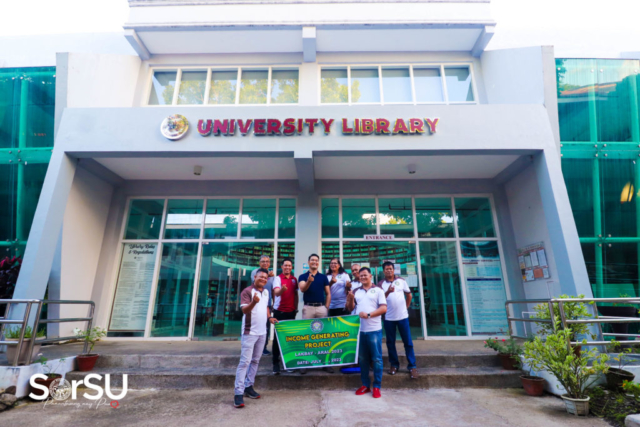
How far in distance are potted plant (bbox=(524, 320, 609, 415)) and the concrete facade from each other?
7.00 feet

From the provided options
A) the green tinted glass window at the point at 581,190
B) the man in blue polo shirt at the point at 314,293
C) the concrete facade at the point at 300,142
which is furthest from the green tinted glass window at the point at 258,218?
the green tinted glass window at the point at 581,190

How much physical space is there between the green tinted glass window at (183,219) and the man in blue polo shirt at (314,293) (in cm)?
444

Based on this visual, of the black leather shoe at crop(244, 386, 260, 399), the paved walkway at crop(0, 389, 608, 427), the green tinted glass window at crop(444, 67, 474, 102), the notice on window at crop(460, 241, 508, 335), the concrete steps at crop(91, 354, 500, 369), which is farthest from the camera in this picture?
the green tinted glass window at crop(444, 67, 474, 102)

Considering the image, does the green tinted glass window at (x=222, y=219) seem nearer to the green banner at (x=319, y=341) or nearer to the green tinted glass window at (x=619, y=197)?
the green banner at (x=319, y=341)

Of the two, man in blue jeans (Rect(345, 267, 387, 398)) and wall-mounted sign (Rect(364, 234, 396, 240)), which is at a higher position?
wall-mounted sign (Rect(364, 234, 396, 240))

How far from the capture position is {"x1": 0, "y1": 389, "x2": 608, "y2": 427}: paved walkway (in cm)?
423

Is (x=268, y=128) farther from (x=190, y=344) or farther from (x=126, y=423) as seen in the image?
(x=126, y=423)

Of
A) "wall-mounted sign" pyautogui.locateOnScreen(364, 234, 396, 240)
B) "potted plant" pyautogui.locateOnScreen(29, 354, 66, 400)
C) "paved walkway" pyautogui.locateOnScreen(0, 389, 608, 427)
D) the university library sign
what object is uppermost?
the university library sign

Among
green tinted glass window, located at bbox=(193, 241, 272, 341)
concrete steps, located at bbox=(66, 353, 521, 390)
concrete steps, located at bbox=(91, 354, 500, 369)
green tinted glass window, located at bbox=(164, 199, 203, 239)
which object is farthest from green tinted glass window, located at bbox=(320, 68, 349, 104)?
concrete steps, located at bbox=(66, 353, 521, 390)

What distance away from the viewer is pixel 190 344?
7.94 m

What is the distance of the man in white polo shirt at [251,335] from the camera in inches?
187

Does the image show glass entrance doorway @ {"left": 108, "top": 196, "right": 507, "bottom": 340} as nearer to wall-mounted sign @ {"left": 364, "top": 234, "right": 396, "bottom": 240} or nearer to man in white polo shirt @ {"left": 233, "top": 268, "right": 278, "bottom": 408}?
wall-mounted sign @ {"left": 364, "top": 234, "right": 396, "bottom": 240}

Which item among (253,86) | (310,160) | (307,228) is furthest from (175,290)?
(253,86)

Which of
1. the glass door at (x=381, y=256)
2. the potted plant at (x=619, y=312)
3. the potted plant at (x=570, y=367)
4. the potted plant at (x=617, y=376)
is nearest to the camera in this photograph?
the potted plant at (x=570, y=367)
